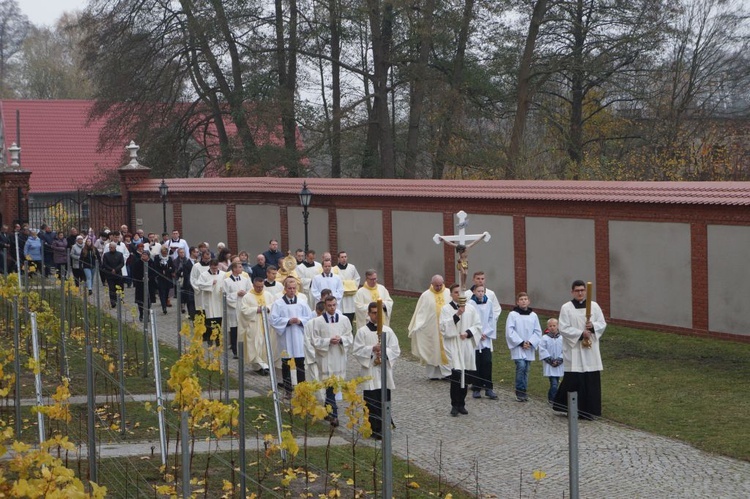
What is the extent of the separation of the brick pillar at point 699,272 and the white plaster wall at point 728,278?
8 centimetres

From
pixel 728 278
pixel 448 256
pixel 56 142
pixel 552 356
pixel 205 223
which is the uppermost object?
pixel 56 142

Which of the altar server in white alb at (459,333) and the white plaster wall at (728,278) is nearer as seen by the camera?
the altar server in white alb at (459,333)

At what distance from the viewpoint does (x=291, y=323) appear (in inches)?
634

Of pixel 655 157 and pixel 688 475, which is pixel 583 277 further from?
pixel 688 475

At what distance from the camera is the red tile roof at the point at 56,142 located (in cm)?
5416

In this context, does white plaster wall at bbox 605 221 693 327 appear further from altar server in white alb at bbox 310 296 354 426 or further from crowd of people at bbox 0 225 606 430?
altar server in white alb at bbox 310 296 354 426

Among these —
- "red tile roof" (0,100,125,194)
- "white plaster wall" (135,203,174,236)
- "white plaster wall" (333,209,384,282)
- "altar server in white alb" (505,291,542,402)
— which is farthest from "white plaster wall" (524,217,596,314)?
"red tile roof" (0,100,125,194)

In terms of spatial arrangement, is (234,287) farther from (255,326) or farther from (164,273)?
(164,273)

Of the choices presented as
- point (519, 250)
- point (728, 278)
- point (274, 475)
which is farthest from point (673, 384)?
point (519, 250)

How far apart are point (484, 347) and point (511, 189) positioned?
899 cm

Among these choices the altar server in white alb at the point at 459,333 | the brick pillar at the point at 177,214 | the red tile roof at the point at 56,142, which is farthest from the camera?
the red tile roof at the point at 56,142

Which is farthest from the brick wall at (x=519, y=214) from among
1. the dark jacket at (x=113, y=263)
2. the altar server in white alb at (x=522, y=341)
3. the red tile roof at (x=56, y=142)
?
the red tile roof at (x=56, y=142)

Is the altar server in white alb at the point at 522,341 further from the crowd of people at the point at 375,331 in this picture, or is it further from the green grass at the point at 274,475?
the green grass at the point at 274,475

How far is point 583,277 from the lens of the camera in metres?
23.0
